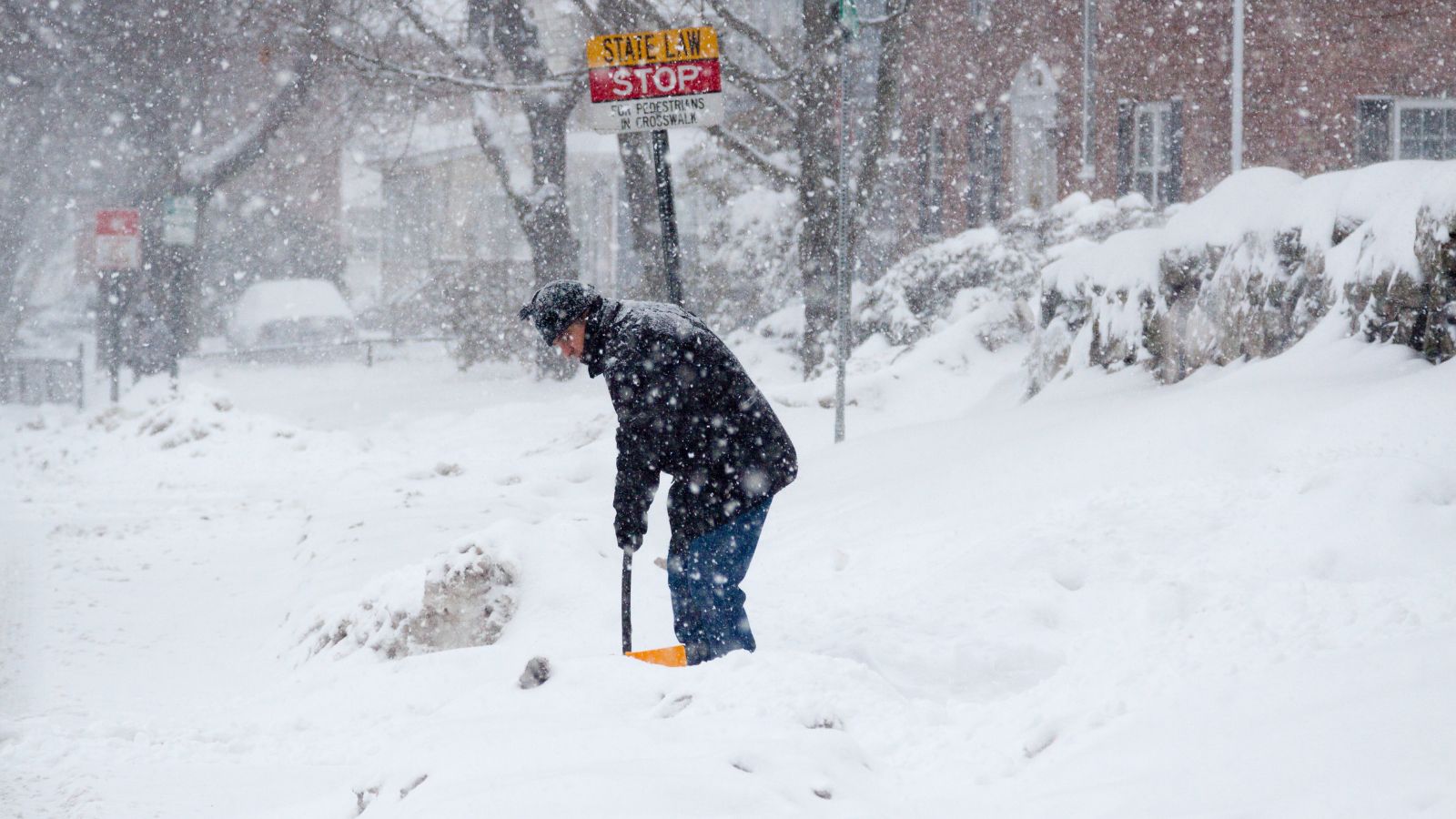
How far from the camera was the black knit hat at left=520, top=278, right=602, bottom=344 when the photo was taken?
14.1 ft

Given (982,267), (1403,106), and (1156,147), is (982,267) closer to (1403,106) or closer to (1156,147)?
(1156,147)

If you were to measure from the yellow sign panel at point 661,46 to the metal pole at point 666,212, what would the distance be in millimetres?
393

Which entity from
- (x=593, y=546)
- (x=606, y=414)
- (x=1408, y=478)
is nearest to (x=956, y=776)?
(x=1408, y=478)

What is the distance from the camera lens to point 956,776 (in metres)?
3.23

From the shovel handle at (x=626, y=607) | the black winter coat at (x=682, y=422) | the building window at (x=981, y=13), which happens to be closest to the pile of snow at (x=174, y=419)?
the shovel handle at (x=626, y=607)

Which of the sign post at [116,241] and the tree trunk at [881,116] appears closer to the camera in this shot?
the tree trunk at [881,116]

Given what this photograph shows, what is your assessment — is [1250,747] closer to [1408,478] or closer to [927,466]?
[1408,478]

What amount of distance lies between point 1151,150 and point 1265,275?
42.8 feet

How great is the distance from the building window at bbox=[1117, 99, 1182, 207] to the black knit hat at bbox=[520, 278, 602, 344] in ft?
52.2

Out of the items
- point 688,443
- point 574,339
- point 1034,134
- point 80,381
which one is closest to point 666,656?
point 688,443

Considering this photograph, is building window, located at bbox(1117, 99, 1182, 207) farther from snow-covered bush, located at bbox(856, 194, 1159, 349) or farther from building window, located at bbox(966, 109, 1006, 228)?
building window, located at bbox(966, 109, 1006, 228)

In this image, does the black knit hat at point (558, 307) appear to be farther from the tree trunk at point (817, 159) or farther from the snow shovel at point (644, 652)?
the tree trunk at point (817, 159)

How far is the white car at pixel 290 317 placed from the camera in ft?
105

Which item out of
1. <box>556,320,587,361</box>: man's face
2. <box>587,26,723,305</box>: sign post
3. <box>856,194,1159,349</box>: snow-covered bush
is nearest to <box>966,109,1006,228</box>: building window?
<box>856,194,1159,349</box>: snow-covered bush
